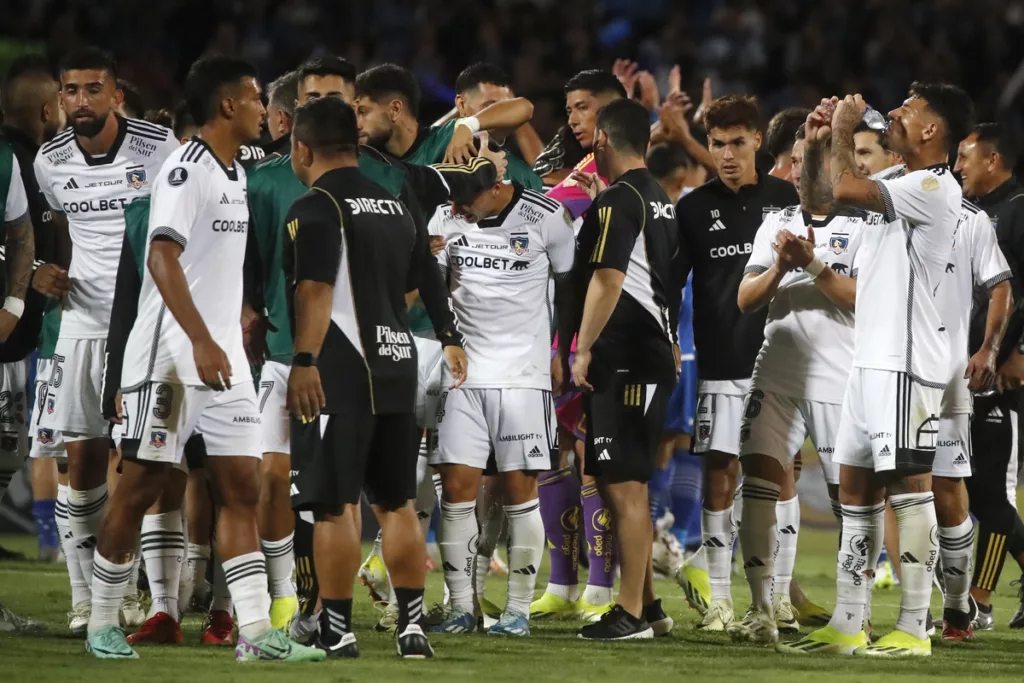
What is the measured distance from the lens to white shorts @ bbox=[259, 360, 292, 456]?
7.19m

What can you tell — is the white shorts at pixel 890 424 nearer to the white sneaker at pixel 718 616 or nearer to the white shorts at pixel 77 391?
the white sneaker at pixel 718 616

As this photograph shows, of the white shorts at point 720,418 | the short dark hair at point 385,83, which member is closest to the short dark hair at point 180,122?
the short dark hair at point 385,83

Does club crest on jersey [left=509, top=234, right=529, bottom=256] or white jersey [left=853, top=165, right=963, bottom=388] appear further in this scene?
club crest on jersey [left=509, top=234, right=529, bottom=256]

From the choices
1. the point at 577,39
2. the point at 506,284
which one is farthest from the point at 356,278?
the point at 577,39

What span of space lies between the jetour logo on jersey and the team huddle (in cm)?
1

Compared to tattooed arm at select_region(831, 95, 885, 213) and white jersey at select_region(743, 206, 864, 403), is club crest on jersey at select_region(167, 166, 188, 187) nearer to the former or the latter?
tattooed arm at select_region(831, 95, 885, 213)

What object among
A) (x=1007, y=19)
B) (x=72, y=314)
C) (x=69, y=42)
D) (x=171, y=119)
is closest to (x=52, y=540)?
(x=171, y=119)

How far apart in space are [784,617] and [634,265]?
2083 millimetres

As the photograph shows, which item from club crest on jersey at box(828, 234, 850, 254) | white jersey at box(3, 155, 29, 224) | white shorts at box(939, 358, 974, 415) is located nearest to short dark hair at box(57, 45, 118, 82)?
white jersey at box(3, 155, 29, 224)

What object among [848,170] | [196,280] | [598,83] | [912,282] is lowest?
[196,280]

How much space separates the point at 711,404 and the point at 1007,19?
1308cm

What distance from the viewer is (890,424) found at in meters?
6.84

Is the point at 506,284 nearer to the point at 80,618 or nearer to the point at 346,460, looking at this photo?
the point at 346,460

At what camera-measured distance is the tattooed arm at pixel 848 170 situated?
6.75 m
